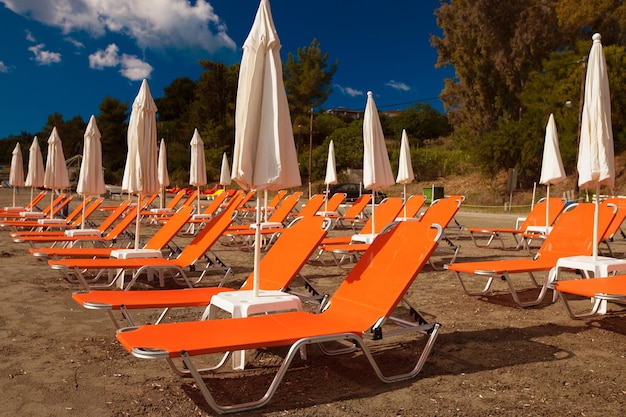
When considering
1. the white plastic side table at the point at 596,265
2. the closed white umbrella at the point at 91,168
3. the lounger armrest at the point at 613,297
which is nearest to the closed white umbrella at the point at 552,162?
the white plastic side table at the point at 596,265

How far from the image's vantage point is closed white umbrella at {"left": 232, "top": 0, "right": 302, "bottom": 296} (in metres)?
3.65

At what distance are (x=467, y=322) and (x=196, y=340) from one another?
275 cm

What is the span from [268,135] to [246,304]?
1.13 metres

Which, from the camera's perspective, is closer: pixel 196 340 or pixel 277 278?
pixel 196 340

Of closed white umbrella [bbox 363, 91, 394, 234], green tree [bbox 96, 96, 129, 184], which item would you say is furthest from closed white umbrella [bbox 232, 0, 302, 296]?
green tree [bbox 96, 96, 129, 184]

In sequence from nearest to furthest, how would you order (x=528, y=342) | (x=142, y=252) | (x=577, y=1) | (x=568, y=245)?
(x=528, y=342) < (x=568, y=245) < (x=142, y=252) < (x=577, y=1)

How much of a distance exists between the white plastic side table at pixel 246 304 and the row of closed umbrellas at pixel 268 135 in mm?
148

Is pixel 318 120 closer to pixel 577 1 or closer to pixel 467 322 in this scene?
pixel 577 1

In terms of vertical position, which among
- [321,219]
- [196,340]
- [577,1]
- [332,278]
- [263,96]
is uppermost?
[577,1]

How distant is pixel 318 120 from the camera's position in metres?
50.0

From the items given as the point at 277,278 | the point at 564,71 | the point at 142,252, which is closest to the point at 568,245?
the point at 277,278

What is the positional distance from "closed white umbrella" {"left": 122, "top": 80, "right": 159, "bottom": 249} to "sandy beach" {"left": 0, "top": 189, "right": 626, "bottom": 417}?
92.6 inches

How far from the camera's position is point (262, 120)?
12.1 ft

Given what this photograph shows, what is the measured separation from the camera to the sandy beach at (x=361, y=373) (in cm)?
281
